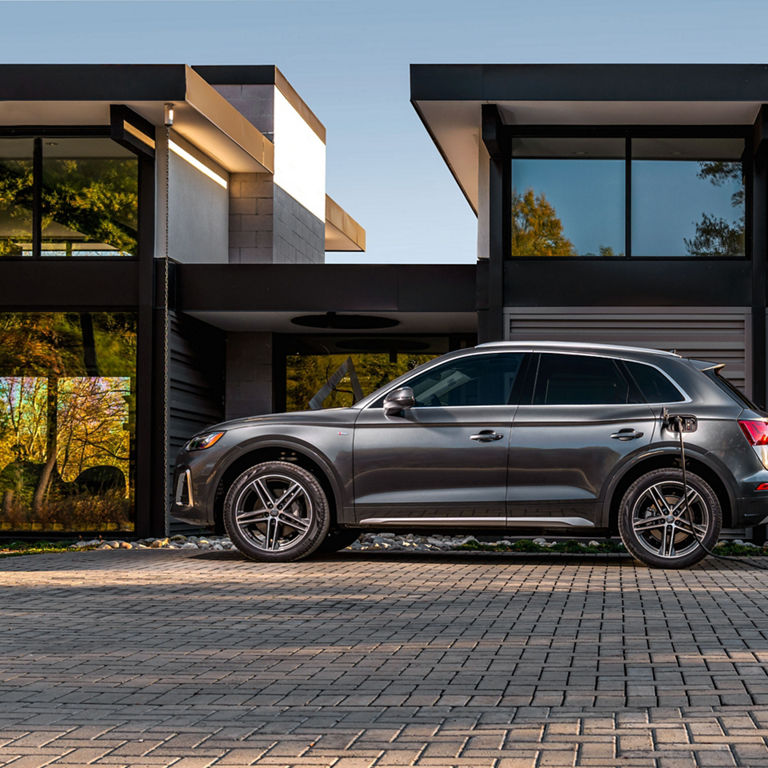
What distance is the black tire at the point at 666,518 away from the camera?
990 cm

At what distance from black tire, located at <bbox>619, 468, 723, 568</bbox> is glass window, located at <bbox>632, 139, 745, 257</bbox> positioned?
486 centimetres

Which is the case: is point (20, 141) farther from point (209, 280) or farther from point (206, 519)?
point (206, 519)

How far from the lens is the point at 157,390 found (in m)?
14.5

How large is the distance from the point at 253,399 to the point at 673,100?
715cm

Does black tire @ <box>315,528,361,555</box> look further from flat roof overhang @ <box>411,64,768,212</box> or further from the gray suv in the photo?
flat roof overhang @ <box>411,64,768,212</box>

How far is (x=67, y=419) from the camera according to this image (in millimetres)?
14578

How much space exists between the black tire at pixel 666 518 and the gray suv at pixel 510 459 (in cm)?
1

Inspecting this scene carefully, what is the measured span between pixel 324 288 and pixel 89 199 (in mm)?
2853

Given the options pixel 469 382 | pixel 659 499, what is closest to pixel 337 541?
pixel 469 382

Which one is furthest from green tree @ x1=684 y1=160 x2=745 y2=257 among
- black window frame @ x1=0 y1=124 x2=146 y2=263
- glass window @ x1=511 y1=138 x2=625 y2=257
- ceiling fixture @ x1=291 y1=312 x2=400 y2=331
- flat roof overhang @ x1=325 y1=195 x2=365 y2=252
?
flat roof overhang @ x1=325 y1=195 x2=365 y2=252

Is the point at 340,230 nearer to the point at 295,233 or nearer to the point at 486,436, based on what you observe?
the point at 295,233

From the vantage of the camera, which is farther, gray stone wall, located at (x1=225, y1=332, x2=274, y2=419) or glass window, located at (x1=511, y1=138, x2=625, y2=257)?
gray stone wall, located at (x1=225, y1=332, x2=274, y2=419)

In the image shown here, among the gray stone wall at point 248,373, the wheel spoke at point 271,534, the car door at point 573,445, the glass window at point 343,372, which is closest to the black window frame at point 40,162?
the gray stone wall at point 248,373

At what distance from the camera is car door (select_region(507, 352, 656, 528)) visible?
10031 millimetres
